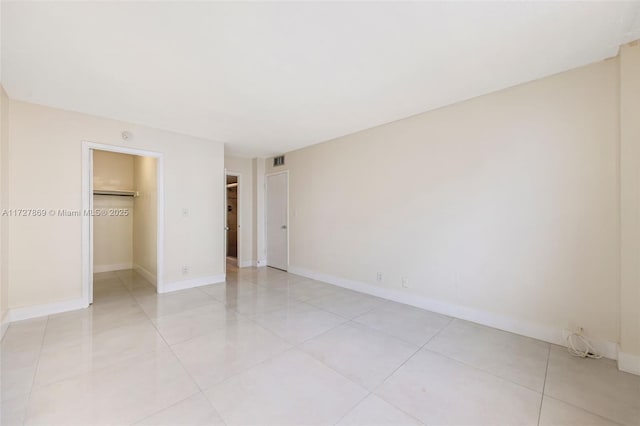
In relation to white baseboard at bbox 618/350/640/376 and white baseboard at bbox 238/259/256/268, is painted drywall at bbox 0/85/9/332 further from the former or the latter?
white baseboard at bbox 618/350/640/376

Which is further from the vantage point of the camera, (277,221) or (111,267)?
(277,221)

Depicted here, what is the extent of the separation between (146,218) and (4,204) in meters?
1.97

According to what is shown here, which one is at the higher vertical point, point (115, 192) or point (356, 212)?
point (115, 192)

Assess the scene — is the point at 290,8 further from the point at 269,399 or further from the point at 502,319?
the point at 502,319

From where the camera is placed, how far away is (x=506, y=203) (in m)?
2.73

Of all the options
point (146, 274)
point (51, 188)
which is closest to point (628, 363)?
point (51, 188)

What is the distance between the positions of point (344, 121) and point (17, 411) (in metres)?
4.10

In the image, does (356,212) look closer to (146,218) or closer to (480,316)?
(480,316)

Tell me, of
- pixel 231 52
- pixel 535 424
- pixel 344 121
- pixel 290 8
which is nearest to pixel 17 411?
pixel 231 52

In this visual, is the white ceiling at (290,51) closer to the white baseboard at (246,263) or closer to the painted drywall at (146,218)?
the painted drywall at (146,218)

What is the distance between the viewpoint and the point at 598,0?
163 centimetres

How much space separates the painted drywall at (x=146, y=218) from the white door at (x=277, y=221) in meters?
2.34

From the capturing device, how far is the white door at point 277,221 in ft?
18.3

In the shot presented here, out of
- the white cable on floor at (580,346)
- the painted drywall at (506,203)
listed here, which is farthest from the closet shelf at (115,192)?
the white cable on floor at (580,346)
